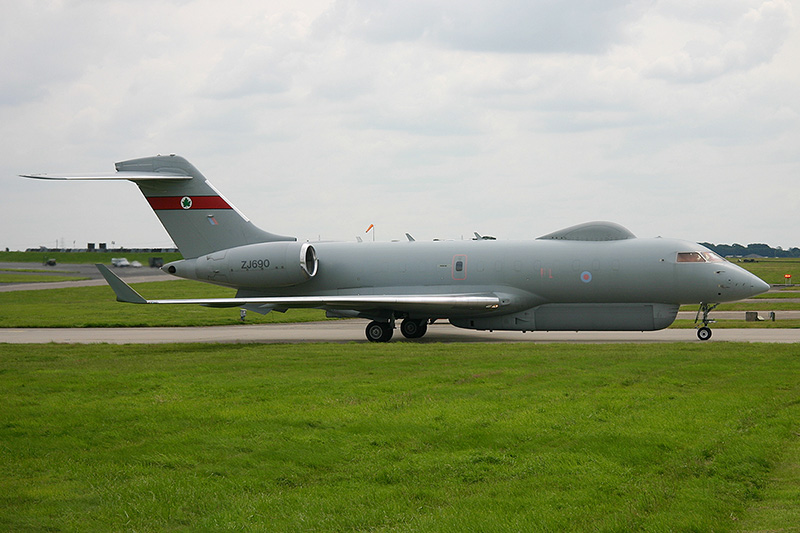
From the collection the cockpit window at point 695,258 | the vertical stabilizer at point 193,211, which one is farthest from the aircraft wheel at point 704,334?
the vertical stabilizer at point 193,211

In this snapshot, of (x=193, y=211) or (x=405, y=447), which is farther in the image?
(x=193, y=211)

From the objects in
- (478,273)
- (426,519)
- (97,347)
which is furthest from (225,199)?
(426,519)

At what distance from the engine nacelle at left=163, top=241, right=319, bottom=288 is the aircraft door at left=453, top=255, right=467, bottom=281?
454 centimetres

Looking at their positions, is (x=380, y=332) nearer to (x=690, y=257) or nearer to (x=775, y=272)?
(x=690, y=257)

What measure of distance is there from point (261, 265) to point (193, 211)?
10.7 feet

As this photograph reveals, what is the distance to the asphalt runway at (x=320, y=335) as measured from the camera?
78.4 feet

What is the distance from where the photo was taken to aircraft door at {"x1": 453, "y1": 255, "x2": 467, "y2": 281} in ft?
79.6

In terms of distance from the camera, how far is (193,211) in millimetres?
26469

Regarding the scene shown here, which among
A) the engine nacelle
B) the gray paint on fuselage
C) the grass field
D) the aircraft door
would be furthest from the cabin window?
the grass field

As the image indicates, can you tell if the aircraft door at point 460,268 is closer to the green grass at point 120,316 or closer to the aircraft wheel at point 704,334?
the aircraft wheel at point 704,334

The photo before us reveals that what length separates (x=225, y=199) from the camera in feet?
87.7

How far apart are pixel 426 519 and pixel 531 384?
7241mm

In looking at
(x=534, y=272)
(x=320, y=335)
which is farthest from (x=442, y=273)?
(x=320, y=335)

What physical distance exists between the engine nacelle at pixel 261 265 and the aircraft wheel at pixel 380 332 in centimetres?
278
